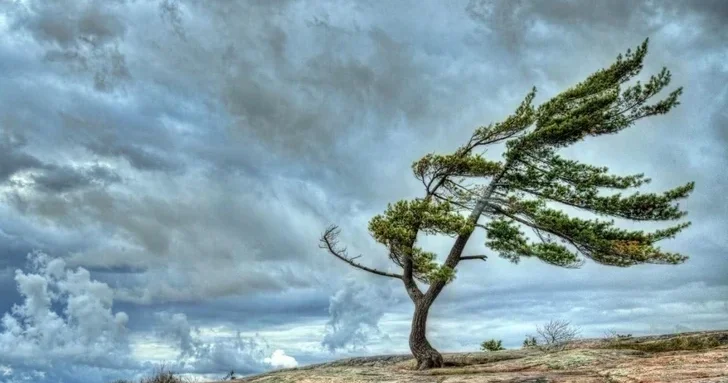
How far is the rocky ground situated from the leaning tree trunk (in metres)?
0.57

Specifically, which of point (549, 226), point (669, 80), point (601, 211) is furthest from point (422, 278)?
point (669, 80)

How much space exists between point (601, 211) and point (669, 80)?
6.02m

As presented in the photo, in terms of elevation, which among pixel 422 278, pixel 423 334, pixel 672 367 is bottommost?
pixel 672 367

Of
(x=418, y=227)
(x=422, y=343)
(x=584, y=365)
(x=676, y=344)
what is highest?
(x=418, y=227)

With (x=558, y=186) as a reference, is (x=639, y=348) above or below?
below

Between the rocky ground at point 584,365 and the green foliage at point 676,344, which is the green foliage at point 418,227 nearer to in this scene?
the rocky ground at point 584,365

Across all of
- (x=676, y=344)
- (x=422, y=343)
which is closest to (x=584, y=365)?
(x=676, y=344)

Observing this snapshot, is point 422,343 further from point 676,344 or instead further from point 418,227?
point 676,344

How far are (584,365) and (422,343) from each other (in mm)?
8086

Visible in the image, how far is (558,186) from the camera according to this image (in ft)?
83.7

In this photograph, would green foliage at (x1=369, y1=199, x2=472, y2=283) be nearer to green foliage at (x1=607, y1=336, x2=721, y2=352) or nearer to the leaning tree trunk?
the leaning tree trunk

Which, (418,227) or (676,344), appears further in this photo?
(418,227)

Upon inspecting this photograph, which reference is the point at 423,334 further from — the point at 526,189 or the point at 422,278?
the point at 526,189

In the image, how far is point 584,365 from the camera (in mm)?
16484
